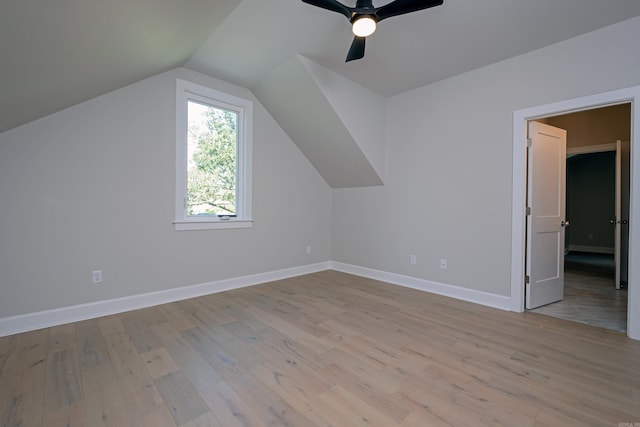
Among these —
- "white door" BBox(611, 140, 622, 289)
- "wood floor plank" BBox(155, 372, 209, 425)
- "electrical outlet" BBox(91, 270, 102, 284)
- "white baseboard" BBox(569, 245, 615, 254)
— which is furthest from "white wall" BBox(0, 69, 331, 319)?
"white baseboard" BBox(569, 245, 615, 254)

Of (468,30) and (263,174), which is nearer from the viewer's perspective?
(468,30)

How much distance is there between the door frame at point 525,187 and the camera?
229 centimetres

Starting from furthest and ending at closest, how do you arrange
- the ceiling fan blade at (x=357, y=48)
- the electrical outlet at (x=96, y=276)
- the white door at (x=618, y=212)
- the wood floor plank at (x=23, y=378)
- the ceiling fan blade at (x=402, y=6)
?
1. the white door at (x=618, y=212)
2. the electrical outlet at (x=96, y=276)
3. the ceiling fan blade at (x=357, y=48)
4. the ceiling fan blade at (x=402, y=6)
5. the wood floor plank at (x=23, y=378)

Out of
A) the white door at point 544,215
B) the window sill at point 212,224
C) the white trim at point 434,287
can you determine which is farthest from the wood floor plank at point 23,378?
the white door at point 544,215

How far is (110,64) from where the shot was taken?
2211 millimetres

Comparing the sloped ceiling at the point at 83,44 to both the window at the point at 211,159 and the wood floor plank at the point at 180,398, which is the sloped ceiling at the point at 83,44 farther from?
the wood floor plank at the point at 180,398

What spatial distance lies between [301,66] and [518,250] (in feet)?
9.93

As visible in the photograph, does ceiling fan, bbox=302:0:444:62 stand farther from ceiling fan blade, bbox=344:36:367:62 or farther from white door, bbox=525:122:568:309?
white door, bbox=525:122:568:309

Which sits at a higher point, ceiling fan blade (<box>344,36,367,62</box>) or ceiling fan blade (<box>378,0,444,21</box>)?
ceiling fan blade (<box>378,0,444,21</box>)

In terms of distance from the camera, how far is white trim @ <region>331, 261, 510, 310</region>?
305 centimetres

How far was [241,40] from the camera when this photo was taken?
270 cm

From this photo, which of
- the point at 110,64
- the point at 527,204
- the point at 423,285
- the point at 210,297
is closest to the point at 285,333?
the point at 210,297

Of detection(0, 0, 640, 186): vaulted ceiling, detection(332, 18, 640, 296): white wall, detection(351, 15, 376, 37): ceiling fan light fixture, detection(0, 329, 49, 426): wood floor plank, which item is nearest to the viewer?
detection(0, 329, 49, 426): wood floor plank

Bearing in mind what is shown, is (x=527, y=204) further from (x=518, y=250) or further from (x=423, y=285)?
(x=423, y=285)
